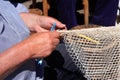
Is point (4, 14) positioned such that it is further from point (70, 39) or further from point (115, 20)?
point (115, 20)

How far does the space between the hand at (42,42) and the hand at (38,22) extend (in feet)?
0.68

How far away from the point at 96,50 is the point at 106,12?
1.52m

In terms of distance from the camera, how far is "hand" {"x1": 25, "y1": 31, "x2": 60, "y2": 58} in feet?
4.43

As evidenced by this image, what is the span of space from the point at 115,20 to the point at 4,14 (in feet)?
5.68

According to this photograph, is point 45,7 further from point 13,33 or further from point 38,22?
point 13,33

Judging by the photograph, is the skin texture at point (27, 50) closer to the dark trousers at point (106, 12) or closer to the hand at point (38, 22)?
the hand at point (38, 22)

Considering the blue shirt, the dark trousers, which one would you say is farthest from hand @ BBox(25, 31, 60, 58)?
the dark trousers

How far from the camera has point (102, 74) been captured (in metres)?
1.58

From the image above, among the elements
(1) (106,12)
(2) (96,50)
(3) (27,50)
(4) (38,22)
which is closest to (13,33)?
(3) (27,50)

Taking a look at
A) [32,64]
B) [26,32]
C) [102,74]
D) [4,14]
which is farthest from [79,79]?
[4,14]

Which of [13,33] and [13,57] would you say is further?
[13,33]

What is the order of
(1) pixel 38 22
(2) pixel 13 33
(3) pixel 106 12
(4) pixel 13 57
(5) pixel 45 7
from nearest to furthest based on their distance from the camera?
(4) pixel 13 57
(2) pixel 13 33
(1) pixel 38 22
(3) pixel 106 12
(5) pixel 45 7

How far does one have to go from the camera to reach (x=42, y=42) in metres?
1.37

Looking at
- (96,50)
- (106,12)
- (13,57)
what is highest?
(13,57)
